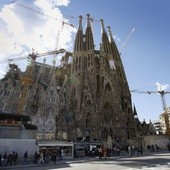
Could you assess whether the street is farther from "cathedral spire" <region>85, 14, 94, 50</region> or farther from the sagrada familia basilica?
"cathedral spire" <region>85, 14, 94, 50</region>

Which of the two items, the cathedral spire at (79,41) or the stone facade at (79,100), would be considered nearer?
the stone facade at (79,100)

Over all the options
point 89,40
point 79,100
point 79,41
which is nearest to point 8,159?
point 79,100

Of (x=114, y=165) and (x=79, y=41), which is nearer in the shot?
(x=114, y=165)

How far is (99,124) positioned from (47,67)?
37921 millimetres

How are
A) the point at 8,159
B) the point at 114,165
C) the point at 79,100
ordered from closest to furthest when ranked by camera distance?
1. the point at 114,165
2. the point at 8,159
3. the point at 79,100

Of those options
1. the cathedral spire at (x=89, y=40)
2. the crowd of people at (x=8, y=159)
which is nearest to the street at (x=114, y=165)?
the crowd of people at (x=8, y=159)

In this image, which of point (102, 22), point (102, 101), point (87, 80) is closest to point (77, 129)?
point (102, 101)

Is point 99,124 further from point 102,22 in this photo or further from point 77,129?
point 102,22

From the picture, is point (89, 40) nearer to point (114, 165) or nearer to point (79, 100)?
point (79, 100)

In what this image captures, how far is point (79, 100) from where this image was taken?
7088 cm

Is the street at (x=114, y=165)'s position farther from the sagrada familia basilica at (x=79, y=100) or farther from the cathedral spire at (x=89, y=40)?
the cathedral spire at (x=89, y=40)

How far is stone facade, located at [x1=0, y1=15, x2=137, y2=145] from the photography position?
61.5 metres

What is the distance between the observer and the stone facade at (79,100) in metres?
61.5

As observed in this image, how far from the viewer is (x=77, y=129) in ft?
212
